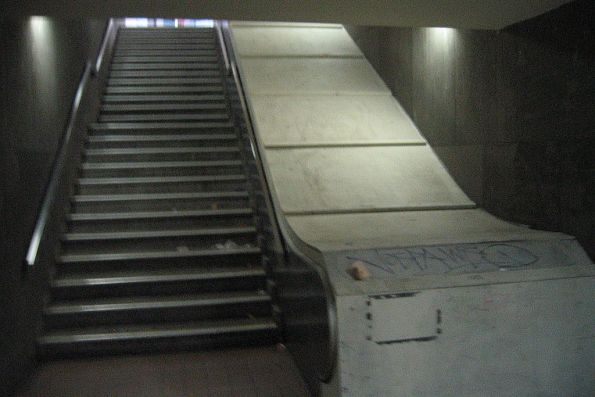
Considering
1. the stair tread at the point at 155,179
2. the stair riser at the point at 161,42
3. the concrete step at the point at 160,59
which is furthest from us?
the stair riser at the point at 161,42

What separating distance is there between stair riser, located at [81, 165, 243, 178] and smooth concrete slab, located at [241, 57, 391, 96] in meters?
0.93

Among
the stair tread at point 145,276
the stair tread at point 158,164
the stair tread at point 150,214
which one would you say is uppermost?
the stair tread at point 158,164

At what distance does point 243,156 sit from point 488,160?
3.05m

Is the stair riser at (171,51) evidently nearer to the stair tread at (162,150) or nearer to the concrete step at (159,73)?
the concrete step at (159,73)

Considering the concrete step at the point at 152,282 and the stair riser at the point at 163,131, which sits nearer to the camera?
the concrete step at the point at 152,282

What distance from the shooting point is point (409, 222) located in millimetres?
4996

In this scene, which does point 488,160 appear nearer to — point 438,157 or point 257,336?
point 438,157

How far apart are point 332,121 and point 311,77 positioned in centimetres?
117

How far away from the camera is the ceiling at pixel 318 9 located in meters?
4.27

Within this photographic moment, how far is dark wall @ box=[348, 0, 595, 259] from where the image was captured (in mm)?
3893

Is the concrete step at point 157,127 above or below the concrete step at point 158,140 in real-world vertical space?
above

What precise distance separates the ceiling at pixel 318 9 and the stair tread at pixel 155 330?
252cm

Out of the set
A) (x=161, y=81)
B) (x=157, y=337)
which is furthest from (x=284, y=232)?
(x=161, y=81)

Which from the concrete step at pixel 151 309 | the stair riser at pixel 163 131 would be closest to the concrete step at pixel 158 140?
the stair riser at pixel 163 131
